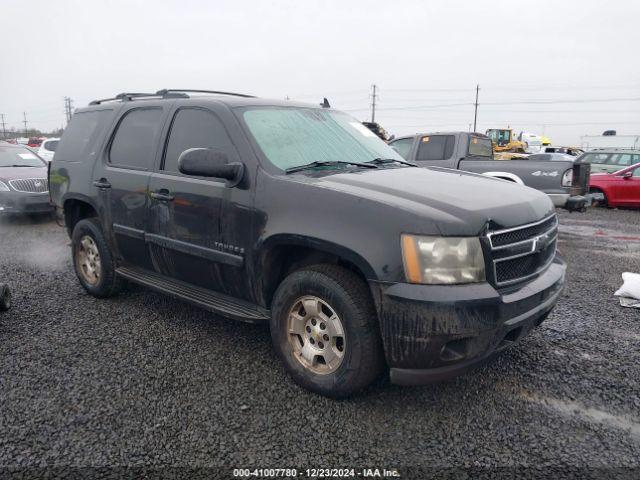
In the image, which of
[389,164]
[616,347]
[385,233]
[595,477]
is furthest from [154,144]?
[616,347]

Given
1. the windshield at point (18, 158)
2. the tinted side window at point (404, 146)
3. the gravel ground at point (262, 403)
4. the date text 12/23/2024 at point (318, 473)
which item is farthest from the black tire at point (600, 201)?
the windshield at point (18, 158)

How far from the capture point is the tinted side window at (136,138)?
393 cm

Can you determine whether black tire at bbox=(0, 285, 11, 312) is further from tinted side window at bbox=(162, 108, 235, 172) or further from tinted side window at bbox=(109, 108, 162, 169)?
tinted side window at bbox=(162, 108, 235, 172)

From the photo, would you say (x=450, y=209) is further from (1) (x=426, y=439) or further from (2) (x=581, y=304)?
(2) (x=581, y=304)

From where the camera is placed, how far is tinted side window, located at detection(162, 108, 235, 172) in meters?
3.41

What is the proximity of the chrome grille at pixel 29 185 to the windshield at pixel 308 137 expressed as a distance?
7233mm

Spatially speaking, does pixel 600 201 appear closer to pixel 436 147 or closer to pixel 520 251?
pixel 436 147

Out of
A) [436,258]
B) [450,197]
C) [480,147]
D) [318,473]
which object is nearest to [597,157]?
[480,147]

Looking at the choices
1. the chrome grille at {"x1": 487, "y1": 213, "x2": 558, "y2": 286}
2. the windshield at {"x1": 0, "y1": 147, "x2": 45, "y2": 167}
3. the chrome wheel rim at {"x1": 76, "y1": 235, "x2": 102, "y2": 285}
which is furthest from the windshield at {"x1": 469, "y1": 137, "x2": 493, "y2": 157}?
the windshield at {"x1": 0, "y1": 147, "x2": 45, "y2": 167}

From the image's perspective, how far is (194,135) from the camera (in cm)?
361

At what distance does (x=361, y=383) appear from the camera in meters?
2.69

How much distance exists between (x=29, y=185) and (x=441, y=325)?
932 cm

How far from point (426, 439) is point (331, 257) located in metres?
1.14

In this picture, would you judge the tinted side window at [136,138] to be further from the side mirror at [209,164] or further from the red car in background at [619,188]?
the red car in background at [619,188]
